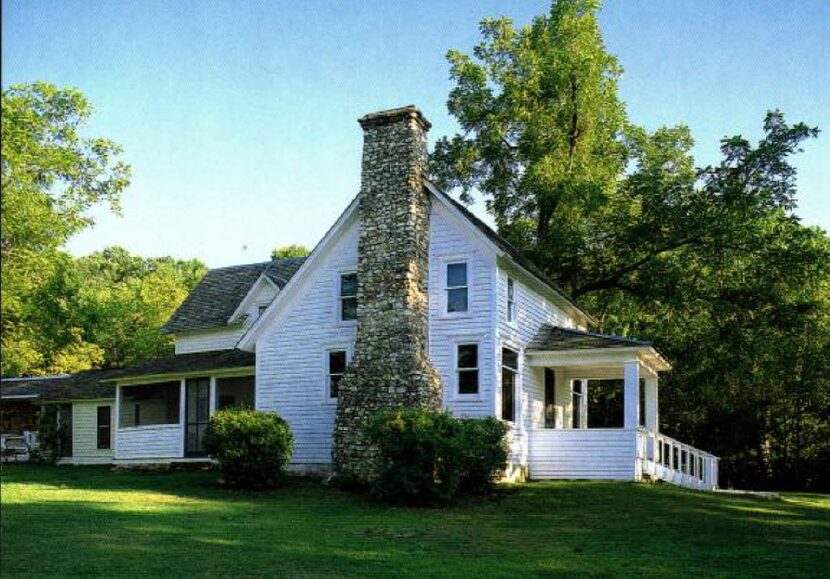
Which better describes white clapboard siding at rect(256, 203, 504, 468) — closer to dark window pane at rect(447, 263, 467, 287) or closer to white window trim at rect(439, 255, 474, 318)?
white window trim at rect(439, 255, 474, 318)

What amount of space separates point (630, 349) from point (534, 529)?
8.68m

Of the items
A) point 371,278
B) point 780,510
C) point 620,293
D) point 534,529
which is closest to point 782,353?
point 620,293

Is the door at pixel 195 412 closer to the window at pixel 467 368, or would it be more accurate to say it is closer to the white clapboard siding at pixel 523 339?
the window at pixel 467 368

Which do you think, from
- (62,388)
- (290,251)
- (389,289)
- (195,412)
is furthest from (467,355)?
(290,251)

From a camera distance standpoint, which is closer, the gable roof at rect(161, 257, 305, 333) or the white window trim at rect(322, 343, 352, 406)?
the white window trim at rect(322, 343, 352, 406)

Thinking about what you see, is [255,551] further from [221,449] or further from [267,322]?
[267,322]

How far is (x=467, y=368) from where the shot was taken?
23328 mm

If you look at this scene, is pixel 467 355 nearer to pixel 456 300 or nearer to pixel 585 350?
pixel 456 300

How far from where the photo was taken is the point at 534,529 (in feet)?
52.3

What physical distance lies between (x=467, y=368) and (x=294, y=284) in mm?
5534

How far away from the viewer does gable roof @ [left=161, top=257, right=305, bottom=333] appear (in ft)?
113

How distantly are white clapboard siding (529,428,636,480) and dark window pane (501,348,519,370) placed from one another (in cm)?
184

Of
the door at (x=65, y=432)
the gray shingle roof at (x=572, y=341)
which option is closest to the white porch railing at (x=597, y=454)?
the gray shingle roof at (x=572, y=341)

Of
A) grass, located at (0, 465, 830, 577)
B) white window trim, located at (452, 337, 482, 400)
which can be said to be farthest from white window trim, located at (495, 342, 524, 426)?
grass, located at (0, 465, 830, 577)
